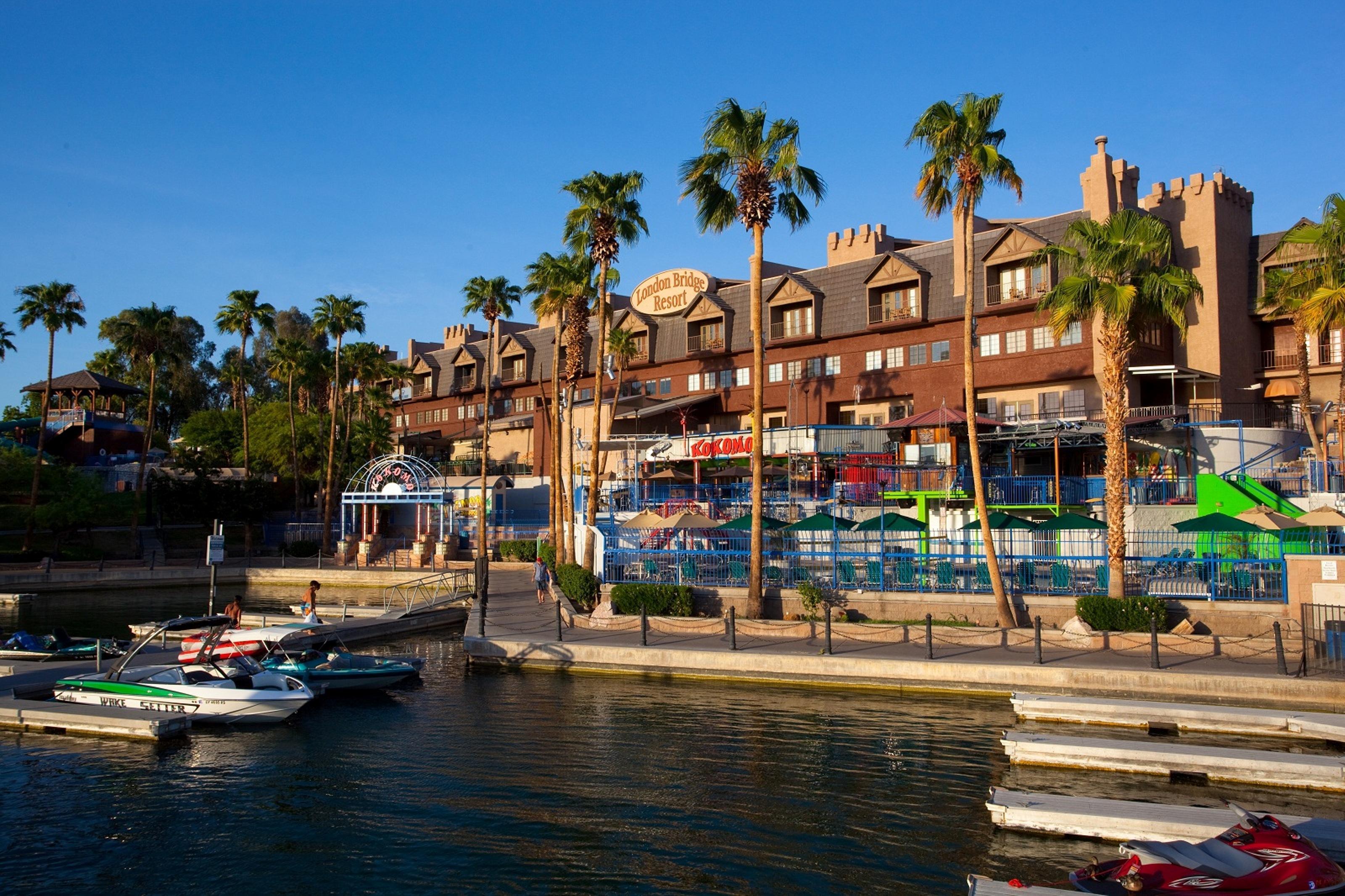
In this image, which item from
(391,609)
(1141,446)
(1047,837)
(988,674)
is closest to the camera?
(1047,837)

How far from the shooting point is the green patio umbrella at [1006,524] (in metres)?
28.8

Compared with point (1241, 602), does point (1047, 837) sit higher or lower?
lower

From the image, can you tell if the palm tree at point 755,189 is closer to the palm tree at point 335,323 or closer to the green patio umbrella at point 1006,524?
the green patio umbrella at point 1006,524

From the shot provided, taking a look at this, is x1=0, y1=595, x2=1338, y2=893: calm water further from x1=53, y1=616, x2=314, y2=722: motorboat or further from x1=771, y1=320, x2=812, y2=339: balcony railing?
x1=771, y1=320, x2=812, y2=339: balcony railing

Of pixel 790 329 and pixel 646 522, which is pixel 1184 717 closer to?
pixel 646 522

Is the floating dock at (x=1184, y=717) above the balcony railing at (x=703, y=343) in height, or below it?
below

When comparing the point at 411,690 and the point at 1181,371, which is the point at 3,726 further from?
the point at 1181,371

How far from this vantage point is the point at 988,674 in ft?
72.3

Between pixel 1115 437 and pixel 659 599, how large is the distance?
13.3 m

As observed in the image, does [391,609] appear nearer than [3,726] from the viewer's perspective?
No

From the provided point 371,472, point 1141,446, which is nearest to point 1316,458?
point 1141,446

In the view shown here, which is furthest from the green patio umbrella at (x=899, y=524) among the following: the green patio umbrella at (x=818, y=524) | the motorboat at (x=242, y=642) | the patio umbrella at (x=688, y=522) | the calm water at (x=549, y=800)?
the motorboat at (x=242, y=642)

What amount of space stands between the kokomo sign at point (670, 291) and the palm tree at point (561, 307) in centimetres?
1761

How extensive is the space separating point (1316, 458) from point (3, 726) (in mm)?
42002
